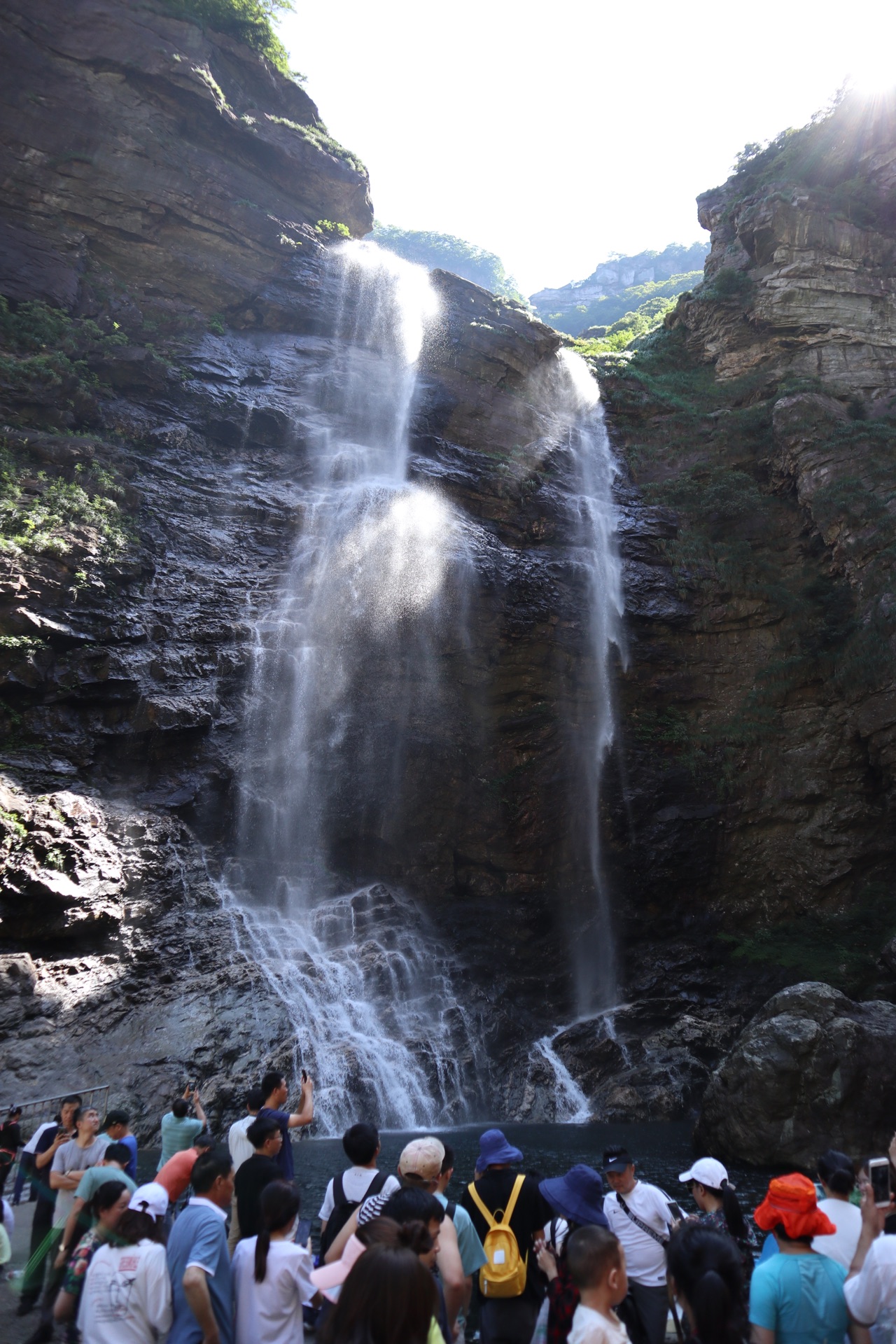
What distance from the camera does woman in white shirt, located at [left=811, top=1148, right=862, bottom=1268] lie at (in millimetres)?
3811

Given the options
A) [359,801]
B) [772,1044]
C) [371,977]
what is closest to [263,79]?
[359,801]

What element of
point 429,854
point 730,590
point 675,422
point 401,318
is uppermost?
point 401,318

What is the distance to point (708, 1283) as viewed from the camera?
3.01 m

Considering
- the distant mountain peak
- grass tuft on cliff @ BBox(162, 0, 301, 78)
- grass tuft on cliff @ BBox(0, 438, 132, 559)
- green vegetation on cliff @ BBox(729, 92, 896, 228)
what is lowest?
grass tuft on cliff @ BBox(0, 438, 132, 559)

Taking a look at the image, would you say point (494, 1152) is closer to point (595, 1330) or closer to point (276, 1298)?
Result: point (276, 1298)

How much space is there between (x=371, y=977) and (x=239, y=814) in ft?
15.7

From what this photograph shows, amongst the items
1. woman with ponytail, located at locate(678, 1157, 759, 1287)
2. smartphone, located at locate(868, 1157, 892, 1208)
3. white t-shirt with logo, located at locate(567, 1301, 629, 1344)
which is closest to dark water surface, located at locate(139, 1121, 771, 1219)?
woman with ponytail, located at locate(678, 1157, 759, 1287)

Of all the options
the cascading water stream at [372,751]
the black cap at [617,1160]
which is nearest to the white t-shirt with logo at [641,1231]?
the black cap at [617,1160]

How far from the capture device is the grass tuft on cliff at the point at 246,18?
32.1 meters

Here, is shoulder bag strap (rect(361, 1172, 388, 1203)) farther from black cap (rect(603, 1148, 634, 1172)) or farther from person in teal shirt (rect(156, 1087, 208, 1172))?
person in teal shirt (rect(156, 1087, 208, 1172))

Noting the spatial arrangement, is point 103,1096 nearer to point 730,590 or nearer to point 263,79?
point 730,590

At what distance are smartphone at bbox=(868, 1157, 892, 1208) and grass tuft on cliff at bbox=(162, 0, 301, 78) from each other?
4023cm

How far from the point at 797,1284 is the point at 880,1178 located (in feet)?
2.89

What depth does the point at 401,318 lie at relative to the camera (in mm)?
31328
